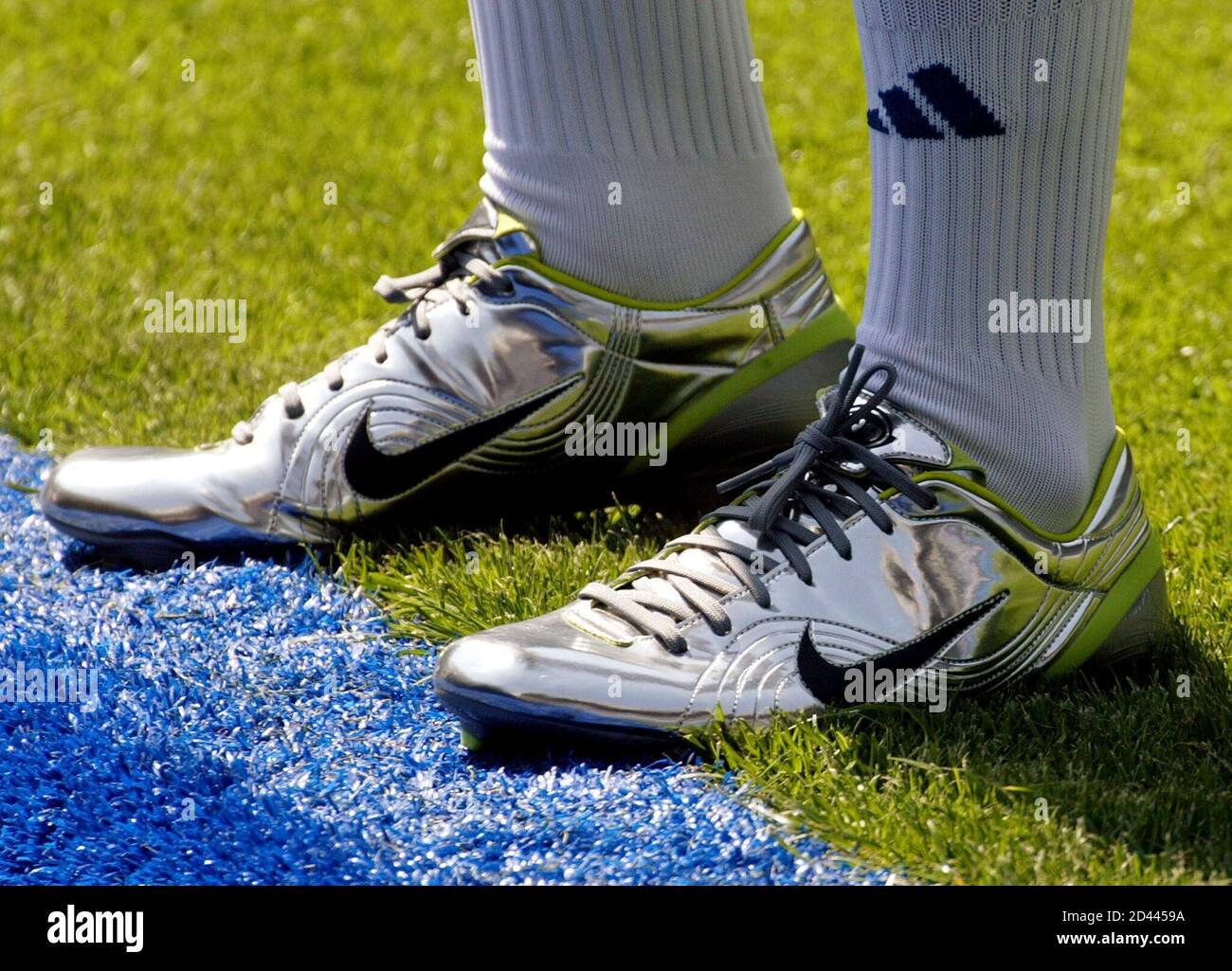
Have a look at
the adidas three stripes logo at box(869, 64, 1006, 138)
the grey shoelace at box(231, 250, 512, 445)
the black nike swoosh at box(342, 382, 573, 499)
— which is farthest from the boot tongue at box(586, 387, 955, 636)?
the grey shoelace at box(231, 250, 512, 445)

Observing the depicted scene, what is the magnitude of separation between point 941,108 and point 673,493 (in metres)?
0.67

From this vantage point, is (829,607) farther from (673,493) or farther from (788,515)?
(673,493)

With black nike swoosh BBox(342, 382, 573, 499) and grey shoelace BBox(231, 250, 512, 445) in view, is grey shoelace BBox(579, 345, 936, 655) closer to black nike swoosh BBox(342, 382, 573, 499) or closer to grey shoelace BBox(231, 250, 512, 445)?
black nike swoosh BBox(342, 382, 573, 499)

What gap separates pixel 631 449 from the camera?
1848 mm

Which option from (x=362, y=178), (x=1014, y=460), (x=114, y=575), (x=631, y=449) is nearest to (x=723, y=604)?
(x=1014, y=460)

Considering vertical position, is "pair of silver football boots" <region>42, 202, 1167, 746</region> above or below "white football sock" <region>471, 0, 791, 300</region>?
below

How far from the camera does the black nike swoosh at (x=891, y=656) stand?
1434mm

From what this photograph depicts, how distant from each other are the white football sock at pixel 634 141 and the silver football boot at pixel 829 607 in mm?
388

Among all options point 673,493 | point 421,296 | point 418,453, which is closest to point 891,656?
point 673,493

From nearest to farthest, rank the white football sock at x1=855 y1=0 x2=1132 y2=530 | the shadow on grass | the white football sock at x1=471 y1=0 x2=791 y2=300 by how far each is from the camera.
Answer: the shadow on grass < the white football sock at x1=855 y1=0 x2=1132 y2=530 < the white football sock at x1=471 y1=0 x2=791 y2=300

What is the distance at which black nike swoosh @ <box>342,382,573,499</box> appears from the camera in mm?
1822

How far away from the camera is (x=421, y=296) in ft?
6.17
